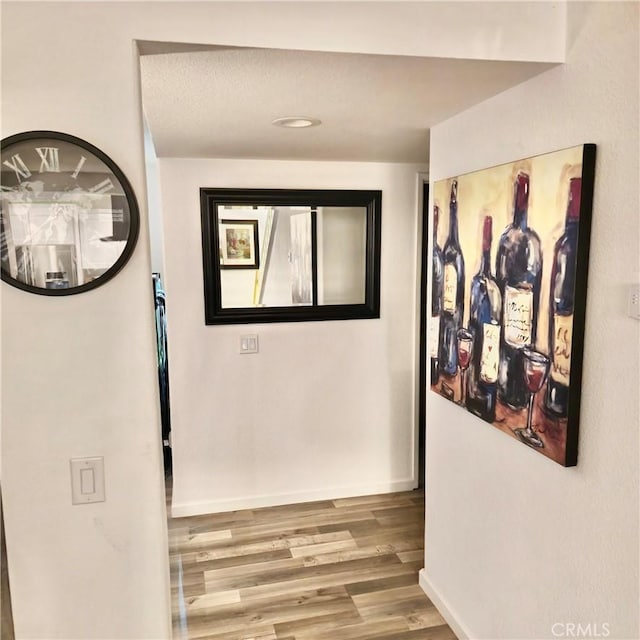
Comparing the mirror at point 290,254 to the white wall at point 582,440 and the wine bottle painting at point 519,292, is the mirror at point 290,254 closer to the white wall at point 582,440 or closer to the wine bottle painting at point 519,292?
the wine bottle painting at point 519,292

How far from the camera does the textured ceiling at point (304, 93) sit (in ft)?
5.21

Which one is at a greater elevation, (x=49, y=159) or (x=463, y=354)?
(x=49, y=159)

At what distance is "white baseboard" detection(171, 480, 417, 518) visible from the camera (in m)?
3.58

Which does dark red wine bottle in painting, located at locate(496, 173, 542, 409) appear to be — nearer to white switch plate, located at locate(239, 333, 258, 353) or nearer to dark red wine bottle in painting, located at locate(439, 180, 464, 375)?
dark red wine bottle in painting, located at locate(439, 180, 464, 375)

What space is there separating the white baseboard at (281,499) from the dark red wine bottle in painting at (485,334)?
72.3 inches

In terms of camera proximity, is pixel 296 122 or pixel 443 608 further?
pixel 443 608

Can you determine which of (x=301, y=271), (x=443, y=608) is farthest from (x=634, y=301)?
(x=301, y=271)

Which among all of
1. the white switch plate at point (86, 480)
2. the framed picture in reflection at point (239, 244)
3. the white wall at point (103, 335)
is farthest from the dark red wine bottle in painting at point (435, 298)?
the white switch plate at point (86, 480)

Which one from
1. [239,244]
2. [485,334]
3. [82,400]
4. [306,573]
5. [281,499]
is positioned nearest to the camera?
[82,400]

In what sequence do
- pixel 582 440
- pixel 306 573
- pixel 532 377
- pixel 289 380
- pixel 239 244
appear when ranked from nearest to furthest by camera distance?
pixel 582 440
pixel 532 377
pixel 306 573
pixel 239 244
pixel 289 380

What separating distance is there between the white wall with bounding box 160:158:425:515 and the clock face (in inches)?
77.0

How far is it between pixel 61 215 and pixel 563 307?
54.7 inches

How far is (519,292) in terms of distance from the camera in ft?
6.10

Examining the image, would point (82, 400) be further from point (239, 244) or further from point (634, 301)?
point (239, 244)
